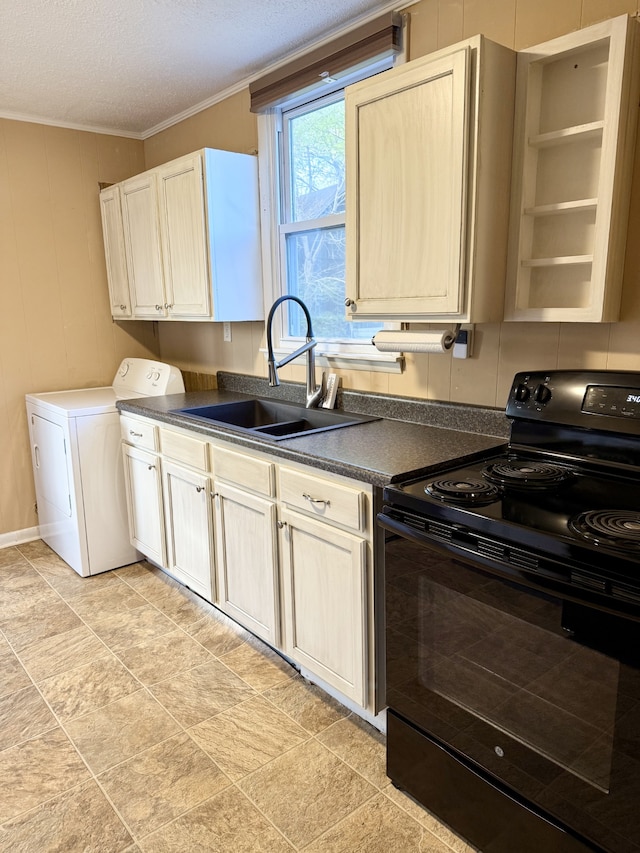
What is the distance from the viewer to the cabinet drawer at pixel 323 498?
1741mm

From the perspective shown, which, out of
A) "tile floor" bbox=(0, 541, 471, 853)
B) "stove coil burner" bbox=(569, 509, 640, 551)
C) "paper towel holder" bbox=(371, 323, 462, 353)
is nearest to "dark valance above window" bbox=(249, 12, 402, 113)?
"paper towel holder" bbox=(371, 323, 462, 353)

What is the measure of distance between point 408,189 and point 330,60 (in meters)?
0.91

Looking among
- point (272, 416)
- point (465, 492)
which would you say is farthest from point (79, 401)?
point (465, 492)

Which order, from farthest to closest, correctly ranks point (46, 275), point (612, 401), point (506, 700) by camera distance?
point (46, 275) → point (612, 401) → point (506, 700)

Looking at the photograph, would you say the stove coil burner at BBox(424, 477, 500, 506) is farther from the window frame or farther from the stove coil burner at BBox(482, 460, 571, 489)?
the window frame

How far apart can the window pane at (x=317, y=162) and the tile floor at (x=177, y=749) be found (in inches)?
74.9

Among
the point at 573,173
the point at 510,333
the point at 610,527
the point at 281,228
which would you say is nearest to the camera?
the point at 610,527

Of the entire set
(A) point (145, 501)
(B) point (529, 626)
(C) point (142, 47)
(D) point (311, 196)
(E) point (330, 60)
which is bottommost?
(A) point (145, 501)

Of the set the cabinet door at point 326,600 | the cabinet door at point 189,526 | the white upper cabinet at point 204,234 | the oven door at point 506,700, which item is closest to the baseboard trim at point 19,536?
the cabinet door at point 189,526

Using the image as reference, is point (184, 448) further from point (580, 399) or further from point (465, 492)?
point (580, 399)

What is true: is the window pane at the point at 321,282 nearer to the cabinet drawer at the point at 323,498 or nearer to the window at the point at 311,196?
the window at the point at 311,196

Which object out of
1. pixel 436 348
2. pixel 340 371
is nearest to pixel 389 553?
pixel 436 348

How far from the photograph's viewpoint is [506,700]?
132cm

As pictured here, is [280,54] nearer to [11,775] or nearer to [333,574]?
[333,574]
